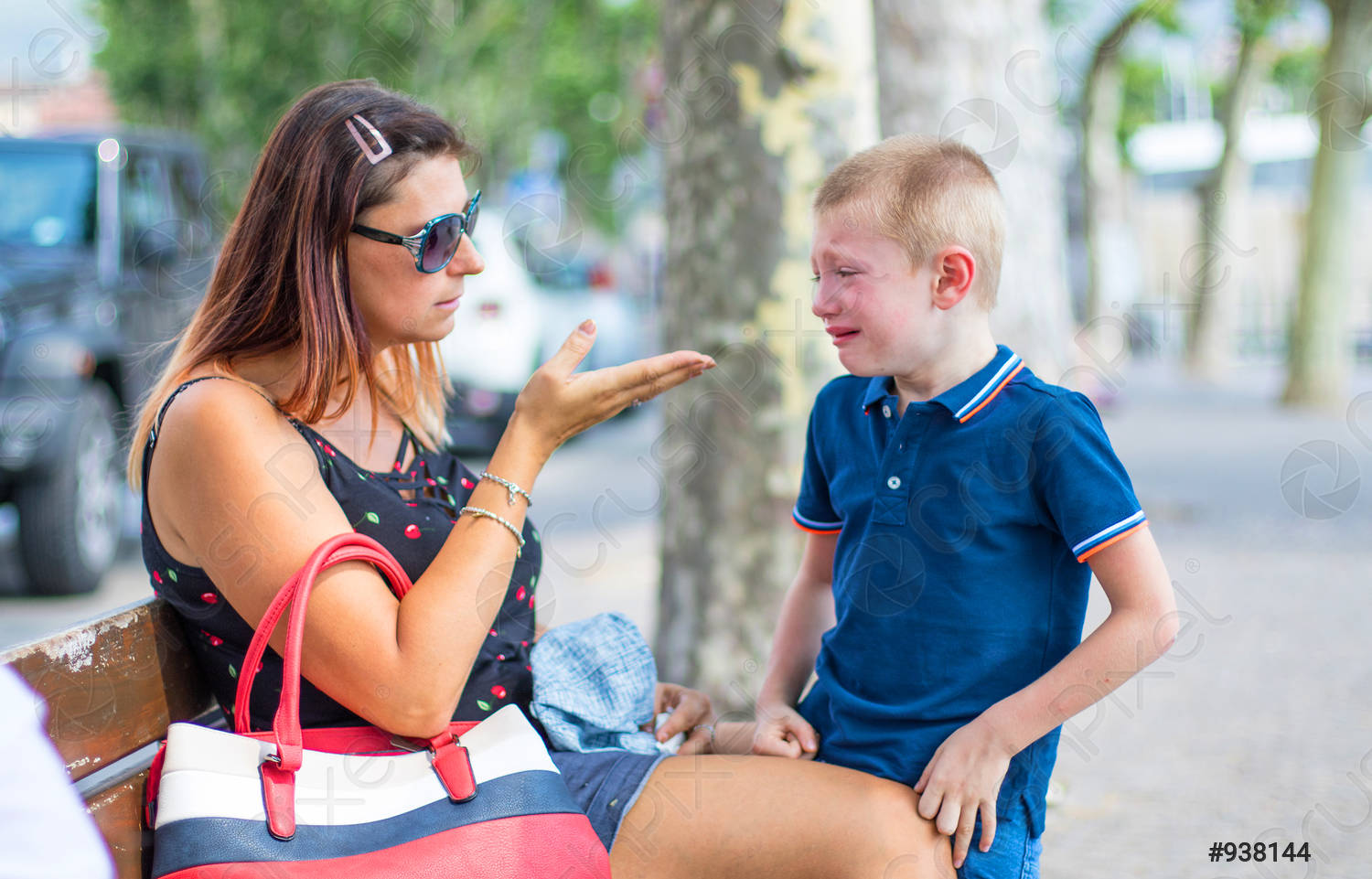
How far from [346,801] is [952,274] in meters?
1.13

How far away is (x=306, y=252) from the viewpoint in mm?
1989

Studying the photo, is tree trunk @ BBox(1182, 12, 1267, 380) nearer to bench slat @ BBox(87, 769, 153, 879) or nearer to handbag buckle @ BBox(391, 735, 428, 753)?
handbag buckle @ BBox(391, 735, 428, 753)

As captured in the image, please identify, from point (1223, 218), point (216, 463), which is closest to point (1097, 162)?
point (1223, 218)

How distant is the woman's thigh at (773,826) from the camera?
1.72 m

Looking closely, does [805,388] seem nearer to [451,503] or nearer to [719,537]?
[719,537]

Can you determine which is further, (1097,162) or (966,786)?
(1097,162)

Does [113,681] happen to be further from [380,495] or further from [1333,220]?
[1333,220]

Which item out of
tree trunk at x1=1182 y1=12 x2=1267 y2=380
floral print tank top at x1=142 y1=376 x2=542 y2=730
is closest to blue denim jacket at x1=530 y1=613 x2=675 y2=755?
floral print tank top at x1=142 y1=376 x2=542 y2=730

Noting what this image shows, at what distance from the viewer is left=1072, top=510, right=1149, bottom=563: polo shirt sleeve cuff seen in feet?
5.54

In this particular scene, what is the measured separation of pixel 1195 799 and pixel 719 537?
70.5 inches

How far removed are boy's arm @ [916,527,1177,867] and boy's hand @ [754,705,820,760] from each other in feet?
0.91

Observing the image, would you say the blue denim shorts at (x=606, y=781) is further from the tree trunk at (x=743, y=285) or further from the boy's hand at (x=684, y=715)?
the tree trunk at (x=743, y=285)

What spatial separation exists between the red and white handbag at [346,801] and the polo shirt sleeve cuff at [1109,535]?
774mm

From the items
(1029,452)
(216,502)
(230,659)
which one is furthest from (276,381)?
(1029,452)
